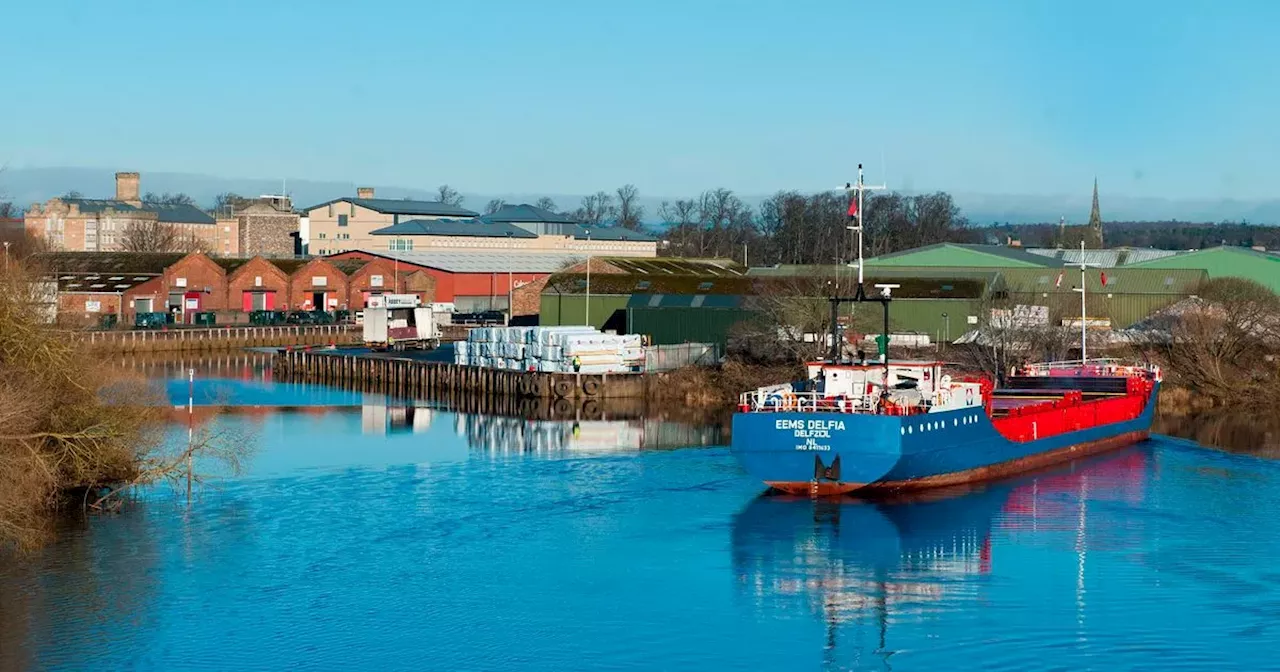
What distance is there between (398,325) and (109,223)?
66532mm

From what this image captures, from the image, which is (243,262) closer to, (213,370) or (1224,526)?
(213,370)

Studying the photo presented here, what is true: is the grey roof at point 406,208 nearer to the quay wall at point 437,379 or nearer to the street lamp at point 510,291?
the street lamp at point 510,291

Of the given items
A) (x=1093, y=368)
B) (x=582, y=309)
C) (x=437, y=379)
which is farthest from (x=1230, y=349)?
(x=437, y=379)

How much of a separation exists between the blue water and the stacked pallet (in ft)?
60.6

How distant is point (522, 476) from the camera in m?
37.9

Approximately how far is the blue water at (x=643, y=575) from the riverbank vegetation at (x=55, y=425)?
884mm

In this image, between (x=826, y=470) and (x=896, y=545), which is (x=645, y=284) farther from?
(x=896, y=545)

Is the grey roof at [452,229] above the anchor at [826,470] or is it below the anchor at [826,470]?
above

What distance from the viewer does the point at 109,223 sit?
13575 cm

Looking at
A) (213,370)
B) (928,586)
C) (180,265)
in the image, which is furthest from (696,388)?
(180,265)

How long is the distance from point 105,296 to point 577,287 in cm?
3229

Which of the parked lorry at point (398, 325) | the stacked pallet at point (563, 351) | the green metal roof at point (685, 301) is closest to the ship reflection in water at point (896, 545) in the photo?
the stacked pallet at point (563, 351)

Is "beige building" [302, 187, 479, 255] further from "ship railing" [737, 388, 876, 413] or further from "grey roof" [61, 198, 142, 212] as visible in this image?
"ship railing" [737, 388, 876, 413]

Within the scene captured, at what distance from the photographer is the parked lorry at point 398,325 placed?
7619cm
